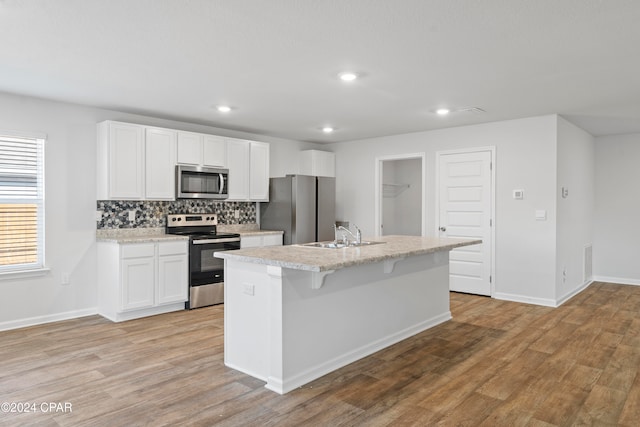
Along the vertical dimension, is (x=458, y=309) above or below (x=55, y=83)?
below

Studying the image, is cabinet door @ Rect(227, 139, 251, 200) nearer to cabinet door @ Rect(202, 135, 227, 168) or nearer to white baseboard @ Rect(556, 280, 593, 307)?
cabinet door @ Rect(202, 135, 227, 168)

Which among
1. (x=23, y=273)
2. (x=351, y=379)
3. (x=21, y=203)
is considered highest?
(x=21, y=203)

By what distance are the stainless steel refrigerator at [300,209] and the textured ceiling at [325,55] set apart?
4.62ft

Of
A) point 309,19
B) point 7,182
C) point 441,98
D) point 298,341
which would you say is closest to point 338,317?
point 298,341

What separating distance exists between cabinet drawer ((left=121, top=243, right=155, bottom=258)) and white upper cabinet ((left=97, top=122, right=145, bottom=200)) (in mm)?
592

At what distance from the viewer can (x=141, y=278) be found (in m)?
4.61

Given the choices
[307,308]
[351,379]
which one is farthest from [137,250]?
[351,379]

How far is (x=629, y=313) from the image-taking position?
4.86 meters

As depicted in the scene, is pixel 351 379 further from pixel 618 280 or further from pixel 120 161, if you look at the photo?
pixel 618 280

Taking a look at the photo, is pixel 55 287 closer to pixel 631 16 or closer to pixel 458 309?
pixel 458 309

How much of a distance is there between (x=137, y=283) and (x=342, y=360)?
2.53 metres

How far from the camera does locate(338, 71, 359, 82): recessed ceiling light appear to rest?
353cm

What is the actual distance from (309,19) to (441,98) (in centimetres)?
224

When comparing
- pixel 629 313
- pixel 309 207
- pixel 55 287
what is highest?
pixel 309 207
